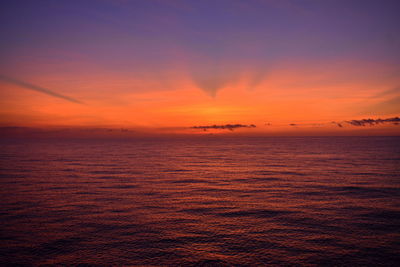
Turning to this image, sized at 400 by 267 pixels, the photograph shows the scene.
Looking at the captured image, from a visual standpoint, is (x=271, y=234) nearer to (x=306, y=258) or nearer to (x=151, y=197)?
(x=306, y=258)

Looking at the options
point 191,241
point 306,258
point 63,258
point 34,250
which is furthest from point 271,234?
point 34,250

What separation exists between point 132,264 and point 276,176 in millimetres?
24824

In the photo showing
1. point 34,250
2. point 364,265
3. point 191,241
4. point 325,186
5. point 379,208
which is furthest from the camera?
point 325,186

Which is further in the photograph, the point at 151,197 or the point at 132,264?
the point at 151,197

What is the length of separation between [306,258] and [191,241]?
204 inches

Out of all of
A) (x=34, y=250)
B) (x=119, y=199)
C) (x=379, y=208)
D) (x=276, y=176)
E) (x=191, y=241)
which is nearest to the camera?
(x=34, y=250)

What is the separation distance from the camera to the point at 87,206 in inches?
746

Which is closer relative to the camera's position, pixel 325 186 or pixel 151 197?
pixel 151 197

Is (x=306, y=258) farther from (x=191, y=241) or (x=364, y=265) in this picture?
(x=191, y=241)

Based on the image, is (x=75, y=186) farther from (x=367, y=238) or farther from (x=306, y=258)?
(x=367, y=238)

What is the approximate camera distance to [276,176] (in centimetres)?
3206

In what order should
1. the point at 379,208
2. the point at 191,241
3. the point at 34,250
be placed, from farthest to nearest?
the point at 379,208, the point at 191,241, the point at 34,250

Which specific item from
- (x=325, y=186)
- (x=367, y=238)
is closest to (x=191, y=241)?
(x=367, y=238)

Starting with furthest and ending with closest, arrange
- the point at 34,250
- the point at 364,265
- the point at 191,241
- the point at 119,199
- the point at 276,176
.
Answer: the point at 276,176 < the point at 119,199 < the point at 191,241 < the point at 34,250 < the point at 364,265
